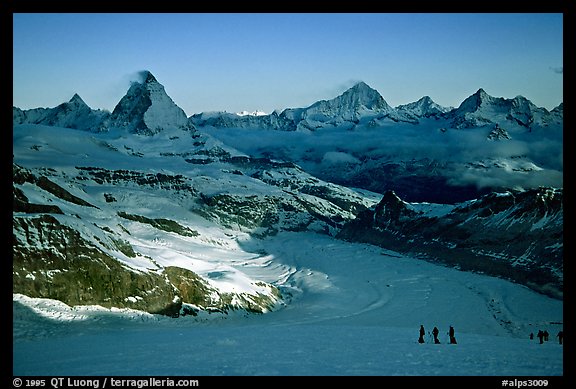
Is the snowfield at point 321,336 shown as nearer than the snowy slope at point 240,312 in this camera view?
Yes

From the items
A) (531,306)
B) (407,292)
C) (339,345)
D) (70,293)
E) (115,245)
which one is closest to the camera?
(339,345)

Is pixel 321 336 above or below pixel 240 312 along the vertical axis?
above

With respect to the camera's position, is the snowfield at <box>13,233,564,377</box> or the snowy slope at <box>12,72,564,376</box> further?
the snowy slope at <box>12,72,564,376</box>

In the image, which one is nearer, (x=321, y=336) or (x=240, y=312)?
(x=321, y=336)

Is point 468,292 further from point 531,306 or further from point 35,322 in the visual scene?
point 35,322
